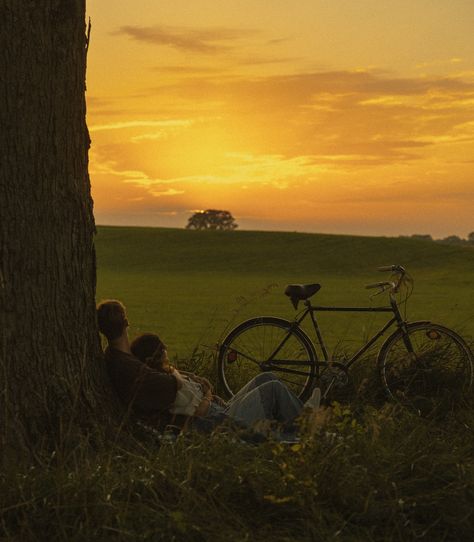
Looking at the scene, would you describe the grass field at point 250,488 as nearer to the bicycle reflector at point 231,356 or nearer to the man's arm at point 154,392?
the man's arm at point 154,392

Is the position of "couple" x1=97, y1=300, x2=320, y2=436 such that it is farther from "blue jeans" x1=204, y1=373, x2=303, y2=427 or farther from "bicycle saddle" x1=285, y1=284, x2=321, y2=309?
"bicycle saddle" x1=285, y1=284, x2=321, y2=309

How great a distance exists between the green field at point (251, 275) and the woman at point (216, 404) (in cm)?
207

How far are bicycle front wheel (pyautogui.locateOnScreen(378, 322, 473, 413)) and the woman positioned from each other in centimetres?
138

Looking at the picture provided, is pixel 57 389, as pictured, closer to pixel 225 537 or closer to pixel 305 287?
pixel 225 537

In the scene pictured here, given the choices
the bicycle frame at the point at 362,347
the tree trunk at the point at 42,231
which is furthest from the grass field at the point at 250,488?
the bicycle frame at the point at 362,347

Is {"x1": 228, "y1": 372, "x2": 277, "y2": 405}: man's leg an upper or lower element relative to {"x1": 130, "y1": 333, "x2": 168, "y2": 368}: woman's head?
lower

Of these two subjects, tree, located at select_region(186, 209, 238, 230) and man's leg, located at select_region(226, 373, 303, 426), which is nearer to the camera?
man's leg, located at select_region(226, 373, 303, 426)

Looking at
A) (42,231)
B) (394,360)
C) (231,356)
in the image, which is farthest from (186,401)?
(394,360)

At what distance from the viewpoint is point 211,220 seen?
112688 millimetres

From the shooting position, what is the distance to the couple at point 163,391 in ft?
19.1

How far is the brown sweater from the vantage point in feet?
19.1

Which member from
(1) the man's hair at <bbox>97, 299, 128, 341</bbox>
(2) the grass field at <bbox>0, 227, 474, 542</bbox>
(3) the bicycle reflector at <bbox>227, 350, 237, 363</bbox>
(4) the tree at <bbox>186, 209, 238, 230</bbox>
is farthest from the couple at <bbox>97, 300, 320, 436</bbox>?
(4) the tree at <bbox>186, 209, 238, 230</bbox>

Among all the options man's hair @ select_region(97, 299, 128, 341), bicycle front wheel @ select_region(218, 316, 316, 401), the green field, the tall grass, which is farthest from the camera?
the green field

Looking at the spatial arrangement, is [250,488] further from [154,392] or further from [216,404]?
[216,404]
